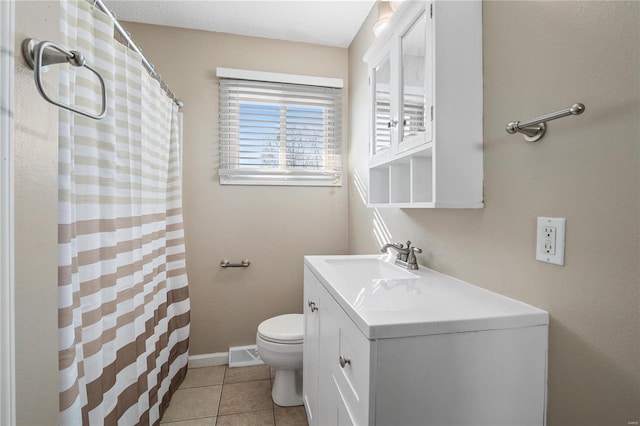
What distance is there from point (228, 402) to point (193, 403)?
21cm

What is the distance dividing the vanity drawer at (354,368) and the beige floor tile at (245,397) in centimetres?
109

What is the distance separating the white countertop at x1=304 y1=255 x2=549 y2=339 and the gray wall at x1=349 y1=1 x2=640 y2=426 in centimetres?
7

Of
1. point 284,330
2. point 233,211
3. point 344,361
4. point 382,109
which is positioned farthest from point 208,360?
point 382,109

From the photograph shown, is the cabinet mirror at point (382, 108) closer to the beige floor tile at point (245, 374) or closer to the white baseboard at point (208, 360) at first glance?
the beige floor tile at point (245, 374)

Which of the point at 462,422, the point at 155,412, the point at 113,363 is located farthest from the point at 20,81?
the point at 155,412

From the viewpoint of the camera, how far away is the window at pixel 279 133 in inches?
87.0

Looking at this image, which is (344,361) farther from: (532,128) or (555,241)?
(532,128)

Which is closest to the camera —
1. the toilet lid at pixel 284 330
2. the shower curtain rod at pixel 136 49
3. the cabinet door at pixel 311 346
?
the shower curtain rod at pixel 136 49

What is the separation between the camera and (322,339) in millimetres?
1198

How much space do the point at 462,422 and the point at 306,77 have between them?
2.26 meters

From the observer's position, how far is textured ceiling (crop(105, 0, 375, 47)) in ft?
6.17

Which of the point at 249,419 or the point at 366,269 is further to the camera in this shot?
the point at 249,419

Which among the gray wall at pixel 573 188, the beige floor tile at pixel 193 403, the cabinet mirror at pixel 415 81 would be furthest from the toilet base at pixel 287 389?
the cabinet mirror at pixel 415 81

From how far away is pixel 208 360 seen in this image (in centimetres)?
220
